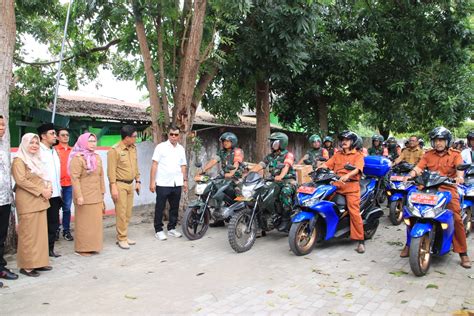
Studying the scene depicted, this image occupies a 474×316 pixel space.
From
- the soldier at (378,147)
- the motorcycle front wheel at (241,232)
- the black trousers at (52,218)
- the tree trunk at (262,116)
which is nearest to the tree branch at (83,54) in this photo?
the tree trunk at (262,116)

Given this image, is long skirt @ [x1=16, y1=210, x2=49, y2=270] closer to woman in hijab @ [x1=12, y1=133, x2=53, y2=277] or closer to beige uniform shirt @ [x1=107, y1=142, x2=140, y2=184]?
woman in hijab @ [x1=12, y1=133, x2=53, y2=277]

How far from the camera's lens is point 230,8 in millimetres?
6684

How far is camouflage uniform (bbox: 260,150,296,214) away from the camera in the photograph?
6.39 m

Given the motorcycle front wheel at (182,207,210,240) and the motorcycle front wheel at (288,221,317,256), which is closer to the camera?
the motorcycle front wheel at (288,221,317,256)

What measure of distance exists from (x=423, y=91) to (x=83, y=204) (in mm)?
9481

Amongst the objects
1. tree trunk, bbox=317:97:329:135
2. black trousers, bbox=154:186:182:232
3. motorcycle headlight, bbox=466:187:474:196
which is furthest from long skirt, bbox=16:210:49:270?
tree trunk, bbox=317:97:329:135

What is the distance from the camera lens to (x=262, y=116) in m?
11.0

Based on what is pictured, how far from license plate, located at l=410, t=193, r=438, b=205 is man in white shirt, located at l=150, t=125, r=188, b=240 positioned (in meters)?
3.48

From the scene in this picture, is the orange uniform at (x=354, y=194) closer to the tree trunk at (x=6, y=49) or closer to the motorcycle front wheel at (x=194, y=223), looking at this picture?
the motorcycle front wheel at (x=194, y=223)

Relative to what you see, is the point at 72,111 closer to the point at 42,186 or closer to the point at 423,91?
the point at 42,186

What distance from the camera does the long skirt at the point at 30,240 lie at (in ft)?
15.2

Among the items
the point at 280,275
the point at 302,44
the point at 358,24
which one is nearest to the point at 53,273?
the point at 280,275

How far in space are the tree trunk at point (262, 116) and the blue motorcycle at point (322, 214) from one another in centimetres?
501

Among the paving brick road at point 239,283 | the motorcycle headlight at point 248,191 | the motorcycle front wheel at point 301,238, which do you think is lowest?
the paving brick road at point 239,283
